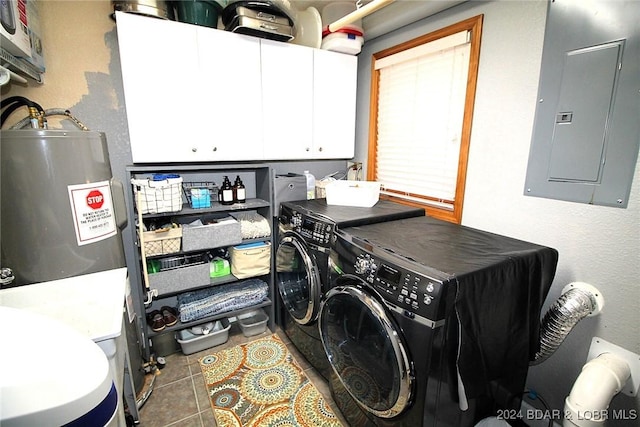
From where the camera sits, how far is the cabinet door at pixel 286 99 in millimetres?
2100

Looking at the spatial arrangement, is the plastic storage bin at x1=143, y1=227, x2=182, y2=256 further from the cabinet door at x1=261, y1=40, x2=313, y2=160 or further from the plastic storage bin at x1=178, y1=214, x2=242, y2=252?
the cabinet door at x1=261, y1=40, x2=313, y2=160

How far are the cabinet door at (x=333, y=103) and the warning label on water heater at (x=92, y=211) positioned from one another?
1.48 m

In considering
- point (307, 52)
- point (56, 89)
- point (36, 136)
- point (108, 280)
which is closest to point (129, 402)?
point (108, 280)

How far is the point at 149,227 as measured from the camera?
1.97 m

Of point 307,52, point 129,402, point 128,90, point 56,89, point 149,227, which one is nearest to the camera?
point 129,402

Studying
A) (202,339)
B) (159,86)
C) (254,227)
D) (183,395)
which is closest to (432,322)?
(254,227)

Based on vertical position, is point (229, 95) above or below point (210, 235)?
above

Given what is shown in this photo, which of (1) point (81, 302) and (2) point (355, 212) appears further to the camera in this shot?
(2) point (355, 212)

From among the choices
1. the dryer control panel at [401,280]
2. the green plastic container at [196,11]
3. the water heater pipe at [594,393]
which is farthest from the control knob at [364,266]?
the green plastic container at [196,11]

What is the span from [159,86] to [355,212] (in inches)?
57.4

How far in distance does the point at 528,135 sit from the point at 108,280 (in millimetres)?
2183

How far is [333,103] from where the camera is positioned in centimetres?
242

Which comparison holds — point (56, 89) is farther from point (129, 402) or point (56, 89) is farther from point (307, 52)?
point (129, 402)

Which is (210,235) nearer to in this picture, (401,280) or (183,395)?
(183,395)
